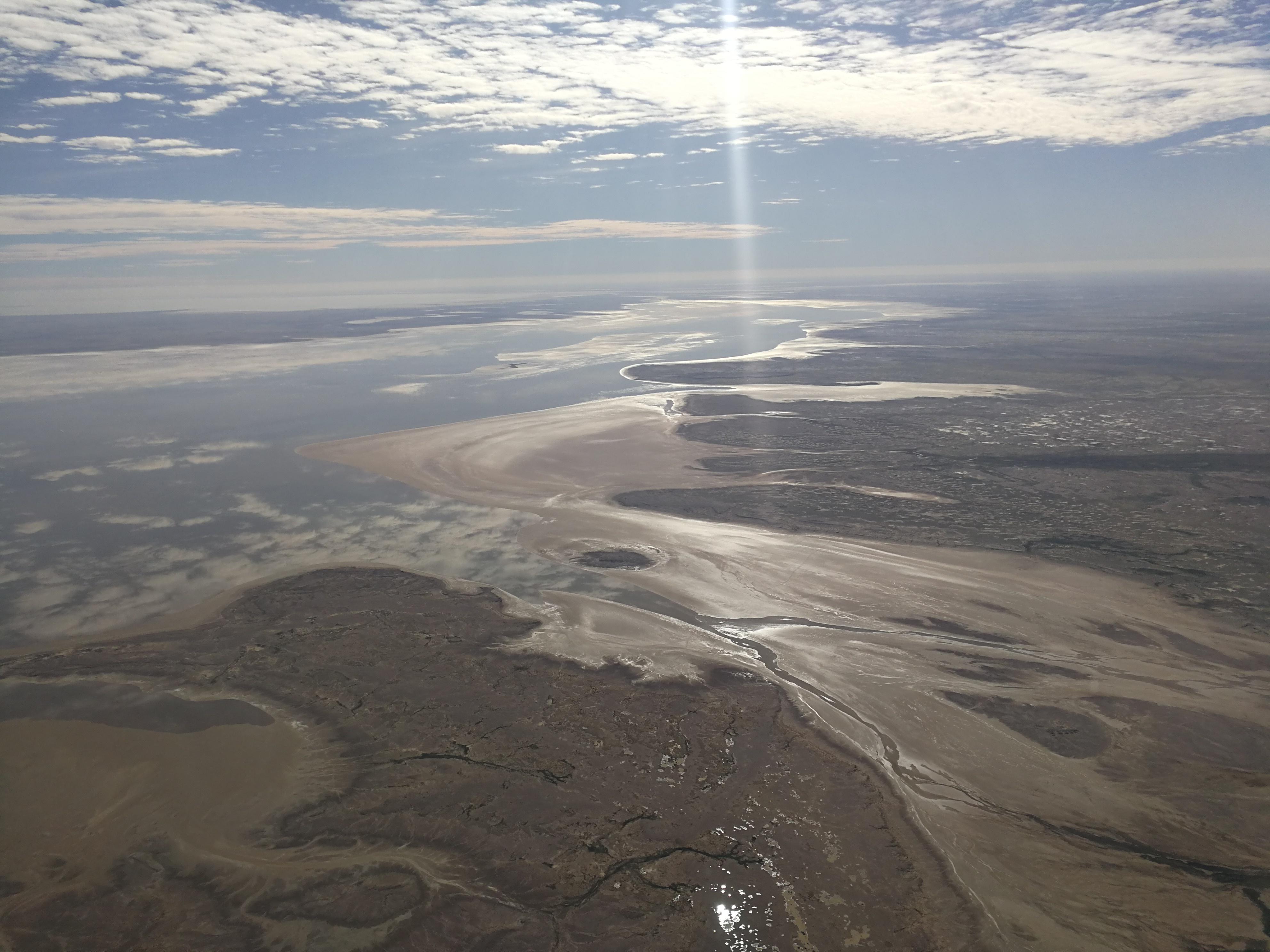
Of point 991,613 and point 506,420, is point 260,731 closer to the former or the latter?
point 991,613

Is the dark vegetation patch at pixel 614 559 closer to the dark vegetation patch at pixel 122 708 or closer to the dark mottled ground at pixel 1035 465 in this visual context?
the dark mottled ground at pixel 1035 465

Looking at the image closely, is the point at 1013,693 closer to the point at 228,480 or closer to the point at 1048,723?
the point at 1048,723

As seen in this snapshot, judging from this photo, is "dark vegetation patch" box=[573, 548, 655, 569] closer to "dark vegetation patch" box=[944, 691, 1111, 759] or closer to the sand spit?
the sand spit

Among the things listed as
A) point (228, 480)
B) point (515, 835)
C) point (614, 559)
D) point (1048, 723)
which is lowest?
point (1048, 723)

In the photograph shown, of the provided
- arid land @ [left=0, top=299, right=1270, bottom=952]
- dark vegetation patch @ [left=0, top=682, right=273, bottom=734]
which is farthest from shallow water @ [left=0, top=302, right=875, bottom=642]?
dark vegetation patch @ [left=0, top=682, right=273, bottom=734]

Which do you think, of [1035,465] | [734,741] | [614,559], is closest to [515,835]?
[734,741]

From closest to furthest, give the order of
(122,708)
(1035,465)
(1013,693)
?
(122,708), (1013,693), (1035,465)

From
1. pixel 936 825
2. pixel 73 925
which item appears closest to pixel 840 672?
pixel 936 825
